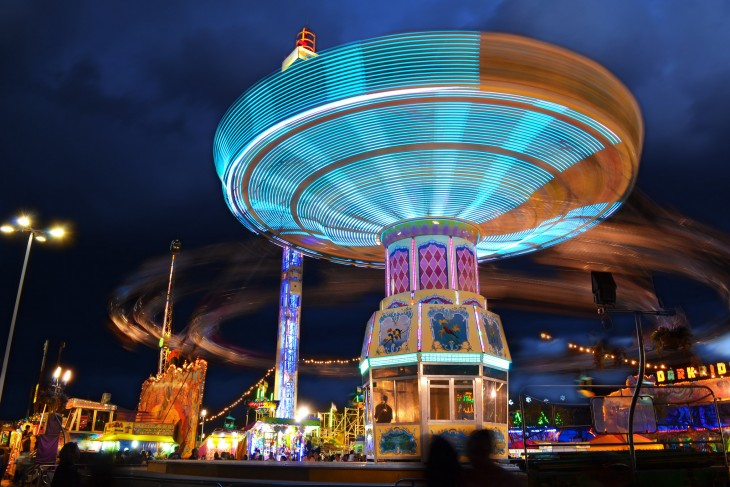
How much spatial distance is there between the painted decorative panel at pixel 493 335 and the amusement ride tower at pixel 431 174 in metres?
0.07

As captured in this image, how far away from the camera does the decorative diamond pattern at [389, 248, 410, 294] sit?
63.3ft

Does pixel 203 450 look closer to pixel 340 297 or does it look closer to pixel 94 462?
pixel 340 297

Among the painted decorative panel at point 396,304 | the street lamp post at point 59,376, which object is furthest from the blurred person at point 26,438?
the painted decorative panel at point 396,304

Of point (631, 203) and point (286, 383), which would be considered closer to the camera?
point (631, 203)

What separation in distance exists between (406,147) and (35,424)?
1414 inches

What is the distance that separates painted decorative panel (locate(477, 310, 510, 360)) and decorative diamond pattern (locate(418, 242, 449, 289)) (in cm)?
164

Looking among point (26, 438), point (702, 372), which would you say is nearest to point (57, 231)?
point (26, 438)

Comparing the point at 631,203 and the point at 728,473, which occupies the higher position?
the point at 631,203

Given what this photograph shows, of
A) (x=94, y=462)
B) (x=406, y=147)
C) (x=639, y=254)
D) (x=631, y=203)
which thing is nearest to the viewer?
(x=94, y=462)

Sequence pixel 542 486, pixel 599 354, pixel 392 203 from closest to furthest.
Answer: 1. pixel 542 486
2. pixel 392 203
3. pixel 599 354

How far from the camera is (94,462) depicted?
677 centimetres

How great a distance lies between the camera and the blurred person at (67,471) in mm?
7180

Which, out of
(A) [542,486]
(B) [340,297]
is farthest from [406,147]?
Answer: (B) [340,297]

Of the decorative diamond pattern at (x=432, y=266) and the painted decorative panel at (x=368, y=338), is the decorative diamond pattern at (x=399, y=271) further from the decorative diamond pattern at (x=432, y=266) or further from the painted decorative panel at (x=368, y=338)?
the painted decorative panel at (x=368, y=338)
